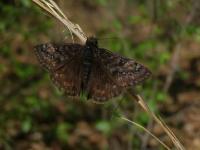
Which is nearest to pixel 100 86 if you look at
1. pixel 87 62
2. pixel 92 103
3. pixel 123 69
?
pixel 123 69

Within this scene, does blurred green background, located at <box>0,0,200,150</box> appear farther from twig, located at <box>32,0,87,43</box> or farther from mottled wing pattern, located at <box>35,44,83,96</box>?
twig, located at <box>32,0,87,43</box>

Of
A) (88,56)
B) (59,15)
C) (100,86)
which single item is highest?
(59,15)

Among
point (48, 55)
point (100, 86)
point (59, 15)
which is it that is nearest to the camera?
point (59, 15)

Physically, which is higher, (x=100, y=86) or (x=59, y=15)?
(x=59, y=15)

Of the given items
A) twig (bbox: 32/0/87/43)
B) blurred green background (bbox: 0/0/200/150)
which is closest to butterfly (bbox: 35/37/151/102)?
twig (bbox: 32/0/87/43)

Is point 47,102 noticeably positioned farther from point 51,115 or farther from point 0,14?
point 0,14

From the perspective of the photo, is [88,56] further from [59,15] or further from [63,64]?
[59,15]

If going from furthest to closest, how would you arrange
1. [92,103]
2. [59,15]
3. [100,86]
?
[92,103]
[100,86]
[59,15]
